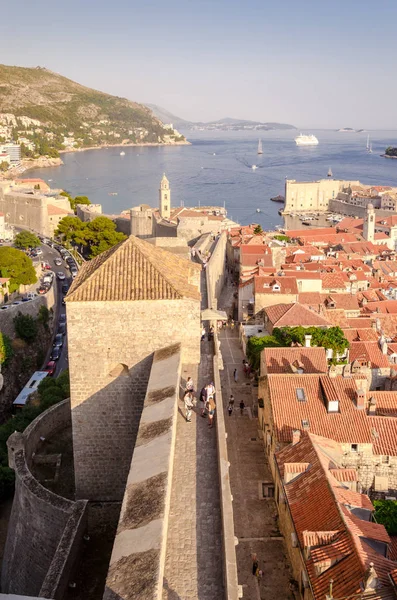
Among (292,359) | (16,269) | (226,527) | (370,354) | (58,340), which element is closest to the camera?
(226,527)

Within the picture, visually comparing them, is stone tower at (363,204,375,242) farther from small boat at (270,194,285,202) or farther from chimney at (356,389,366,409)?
chimney at (356,389,366,409)

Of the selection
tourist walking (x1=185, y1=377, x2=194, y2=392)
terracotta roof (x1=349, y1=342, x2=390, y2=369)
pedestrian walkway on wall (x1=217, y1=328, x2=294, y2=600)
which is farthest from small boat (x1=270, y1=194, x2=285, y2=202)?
tourist walking (x1=185, y1=377, x2=194, y2=392)

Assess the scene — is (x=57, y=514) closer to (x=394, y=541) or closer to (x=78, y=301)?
(x=78, y=301)

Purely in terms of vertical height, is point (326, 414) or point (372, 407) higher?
point (326, 414)

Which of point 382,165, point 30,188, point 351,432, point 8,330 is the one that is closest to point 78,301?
point 351,432

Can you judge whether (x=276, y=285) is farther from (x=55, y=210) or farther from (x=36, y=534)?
(x=55, y=210)

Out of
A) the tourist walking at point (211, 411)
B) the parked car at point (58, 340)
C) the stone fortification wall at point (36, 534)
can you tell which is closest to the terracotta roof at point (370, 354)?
the tourist walking at point (211, 411)

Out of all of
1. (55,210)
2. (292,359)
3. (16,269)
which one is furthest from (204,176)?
(292,359)
